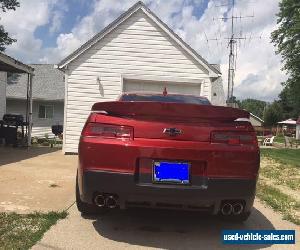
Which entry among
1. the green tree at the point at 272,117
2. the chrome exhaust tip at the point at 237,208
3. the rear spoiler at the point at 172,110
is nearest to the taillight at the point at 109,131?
the rear spoiler at the point at 172,110

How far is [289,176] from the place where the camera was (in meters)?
11.2

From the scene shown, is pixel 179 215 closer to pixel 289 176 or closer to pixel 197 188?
pixel 197 188

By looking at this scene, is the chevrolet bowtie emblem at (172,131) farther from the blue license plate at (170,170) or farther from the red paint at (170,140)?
the blue license plate at (170,170)

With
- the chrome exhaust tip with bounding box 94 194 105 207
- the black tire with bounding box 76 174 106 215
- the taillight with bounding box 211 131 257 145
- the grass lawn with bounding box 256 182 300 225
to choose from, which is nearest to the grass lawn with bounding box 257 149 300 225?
the grass lawn with bounding box 256 182 300 225

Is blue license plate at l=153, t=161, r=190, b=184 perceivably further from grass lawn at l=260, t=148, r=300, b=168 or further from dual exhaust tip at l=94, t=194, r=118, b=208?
grass lawn at l=260, t=148, r=300, b=168

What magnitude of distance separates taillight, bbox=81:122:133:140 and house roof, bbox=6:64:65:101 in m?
26.0

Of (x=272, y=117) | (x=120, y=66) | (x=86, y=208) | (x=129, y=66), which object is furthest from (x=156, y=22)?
(x=272, y=117)

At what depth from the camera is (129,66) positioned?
14.6 meters

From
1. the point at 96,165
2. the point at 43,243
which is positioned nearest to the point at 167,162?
the point at 96,165

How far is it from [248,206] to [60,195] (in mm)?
3078

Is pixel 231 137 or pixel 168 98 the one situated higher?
pixel 168 98

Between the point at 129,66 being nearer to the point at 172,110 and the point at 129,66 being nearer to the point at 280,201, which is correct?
the point at 280,201

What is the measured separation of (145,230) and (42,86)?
27.6 metres

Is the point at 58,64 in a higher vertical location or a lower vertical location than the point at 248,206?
higher
